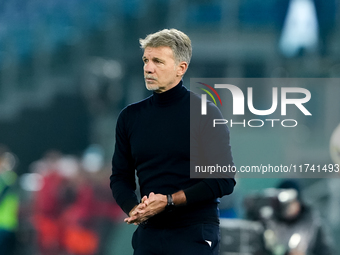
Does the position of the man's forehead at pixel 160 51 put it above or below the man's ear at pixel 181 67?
above

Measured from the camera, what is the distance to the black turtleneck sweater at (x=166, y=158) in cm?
209

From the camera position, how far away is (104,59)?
9.53 metres

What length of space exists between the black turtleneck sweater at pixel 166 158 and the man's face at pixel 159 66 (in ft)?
0.21

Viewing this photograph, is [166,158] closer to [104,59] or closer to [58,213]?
[58,213]

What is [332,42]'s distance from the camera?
32.4 ft

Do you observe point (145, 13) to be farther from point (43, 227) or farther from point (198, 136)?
point (198, 136)

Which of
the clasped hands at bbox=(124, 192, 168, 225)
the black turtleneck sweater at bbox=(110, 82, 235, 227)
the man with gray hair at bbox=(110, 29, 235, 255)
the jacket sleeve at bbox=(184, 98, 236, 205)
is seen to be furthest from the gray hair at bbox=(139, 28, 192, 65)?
the clasped hands at bbox=(124, 192, 168, 225)

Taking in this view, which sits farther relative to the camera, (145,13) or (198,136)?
(145,13)

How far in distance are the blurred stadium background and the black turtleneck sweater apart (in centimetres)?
→ 544

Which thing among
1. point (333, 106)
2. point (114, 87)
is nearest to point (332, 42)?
point (333, 106)

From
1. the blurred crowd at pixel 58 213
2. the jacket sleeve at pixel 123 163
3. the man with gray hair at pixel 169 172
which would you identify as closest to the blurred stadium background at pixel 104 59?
the blurred crowd at pixel 58 213

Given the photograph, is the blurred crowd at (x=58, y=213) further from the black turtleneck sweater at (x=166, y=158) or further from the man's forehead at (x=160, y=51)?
the man's forehead at (x=160, y=51)

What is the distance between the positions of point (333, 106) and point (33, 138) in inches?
189

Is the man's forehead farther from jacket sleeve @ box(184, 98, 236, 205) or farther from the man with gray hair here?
Answer: jacket sleeve @ box(184, 98, 236, 205)
